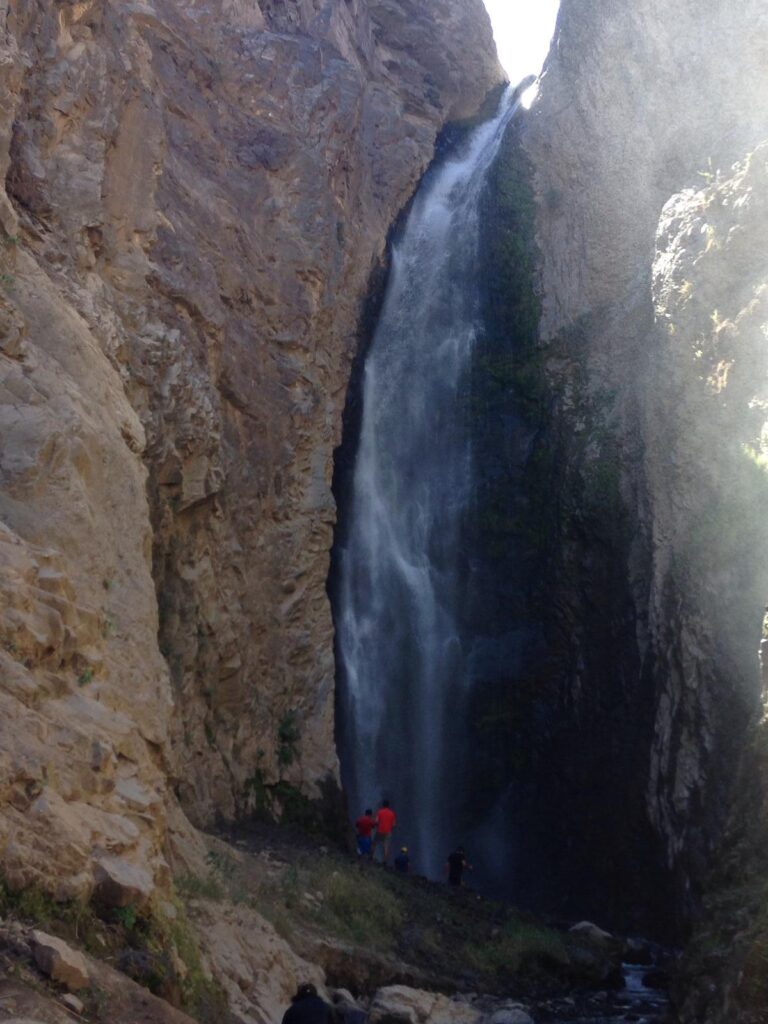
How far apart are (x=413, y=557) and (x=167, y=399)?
9.34 m

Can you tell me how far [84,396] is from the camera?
468 inches

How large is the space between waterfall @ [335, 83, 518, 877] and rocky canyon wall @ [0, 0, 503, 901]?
6.02ft

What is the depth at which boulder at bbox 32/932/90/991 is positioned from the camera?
19.4 feet

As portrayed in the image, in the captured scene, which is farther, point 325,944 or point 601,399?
point 601,399

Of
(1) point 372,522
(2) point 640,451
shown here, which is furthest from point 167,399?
(2) point 640,451

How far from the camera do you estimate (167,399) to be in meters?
16.8

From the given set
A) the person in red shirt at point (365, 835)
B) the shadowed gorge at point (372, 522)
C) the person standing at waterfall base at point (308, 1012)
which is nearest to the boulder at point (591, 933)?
the shadowed gorge at point (372, 522)

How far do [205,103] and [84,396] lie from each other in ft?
39.7

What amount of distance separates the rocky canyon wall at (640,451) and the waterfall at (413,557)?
1477 mm

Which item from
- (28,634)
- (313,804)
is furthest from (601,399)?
(28,634)

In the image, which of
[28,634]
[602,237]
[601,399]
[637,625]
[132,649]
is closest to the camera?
[28,634]

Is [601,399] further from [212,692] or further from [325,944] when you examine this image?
[325,944]

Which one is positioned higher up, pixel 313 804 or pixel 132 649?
pixel 132 649

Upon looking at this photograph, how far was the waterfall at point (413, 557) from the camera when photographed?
23203 millimetres
